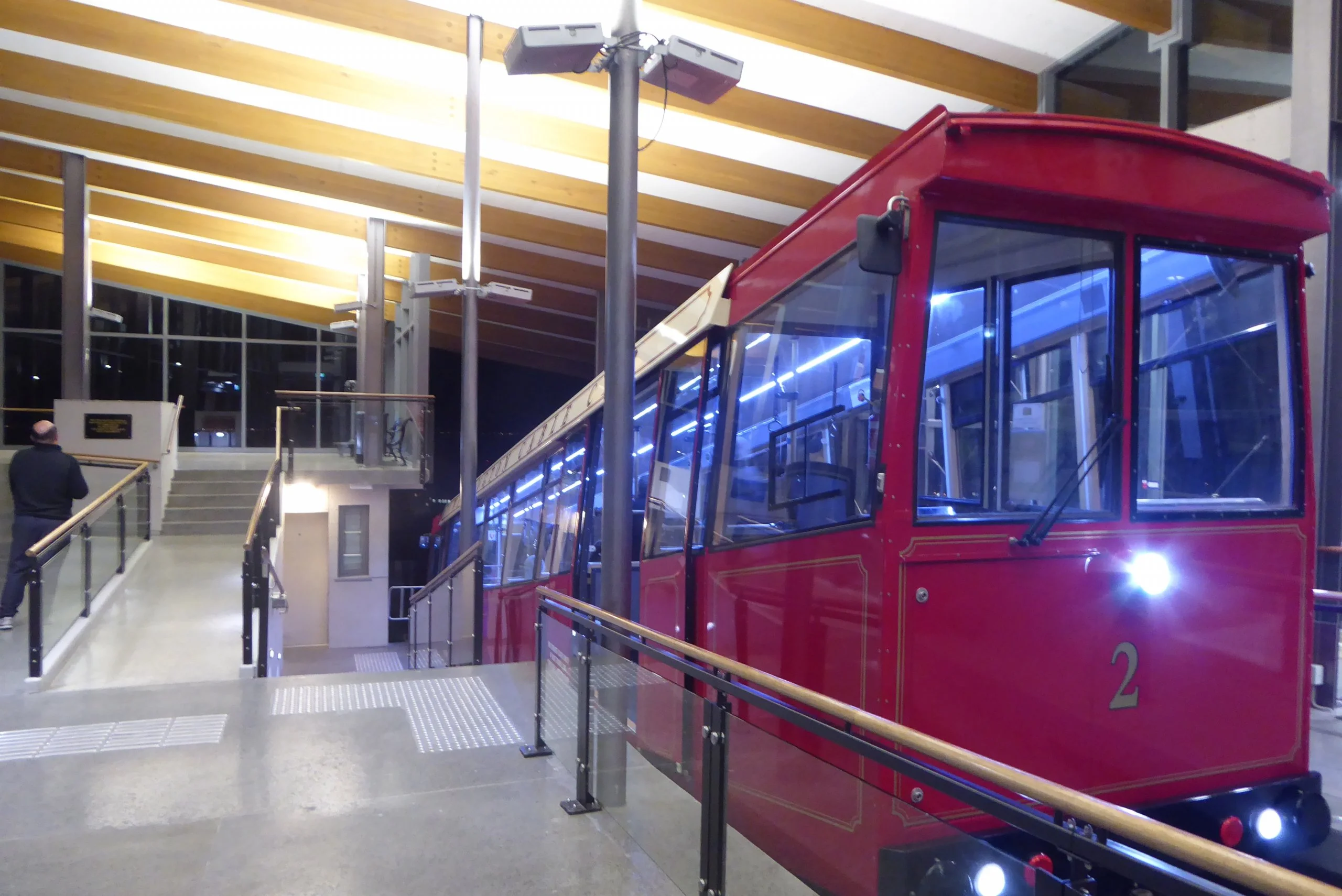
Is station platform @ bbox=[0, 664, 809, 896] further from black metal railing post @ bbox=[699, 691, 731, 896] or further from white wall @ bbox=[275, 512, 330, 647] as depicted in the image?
white wall @ bbox=[275, 512, 330, 647]

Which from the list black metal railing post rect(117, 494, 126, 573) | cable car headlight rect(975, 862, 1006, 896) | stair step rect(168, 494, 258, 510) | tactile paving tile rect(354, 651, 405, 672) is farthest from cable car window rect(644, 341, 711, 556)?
stair step rect(168, 494, 258, 510)

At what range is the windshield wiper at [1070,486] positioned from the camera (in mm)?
3242

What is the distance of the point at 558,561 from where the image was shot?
307 inches

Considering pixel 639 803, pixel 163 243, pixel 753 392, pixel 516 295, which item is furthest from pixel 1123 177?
pixel 163 243

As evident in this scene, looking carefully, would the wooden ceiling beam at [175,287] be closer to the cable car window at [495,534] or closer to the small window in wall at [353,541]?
the small window in wall at [353,541]

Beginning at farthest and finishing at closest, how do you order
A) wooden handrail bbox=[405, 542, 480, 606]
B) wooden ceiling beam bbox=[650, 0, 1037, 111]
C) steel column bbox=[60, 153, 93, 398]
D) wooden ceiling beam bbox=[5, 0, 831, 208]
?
steel column bbox=[60, 153, 93, 398] < wooden ceiling beam bbox=[5, 0, 831, 208] < wooden handrail bbox=[405, 542, 480, 606] < wooden ceiling beam bbox=[650, 0, 1037, 111]

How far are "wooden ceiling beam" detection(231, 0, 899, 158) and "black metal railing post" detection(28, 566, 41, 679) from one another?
5.63 meters

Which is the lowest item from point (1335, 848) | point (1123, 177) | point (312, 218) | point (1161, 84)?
point (1335, 848)

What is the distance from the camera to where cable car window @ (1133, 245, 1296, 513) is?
3.53 meters

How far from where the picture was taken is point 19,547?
767 cm

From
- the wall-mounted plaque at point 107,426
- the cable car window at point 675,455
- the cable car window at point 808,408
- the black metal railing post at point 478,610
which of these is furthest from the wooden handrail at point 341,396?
the cable car window at point 808,408

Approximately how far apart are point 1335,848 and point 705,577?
2.93 metres

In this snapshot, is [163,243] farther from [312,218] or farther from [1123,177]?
[1123,177]

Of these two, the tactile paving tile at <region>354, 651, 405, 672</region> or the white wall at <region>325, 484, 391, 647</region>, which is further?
the white wall at <region>325, 484, 391, 647</region>
